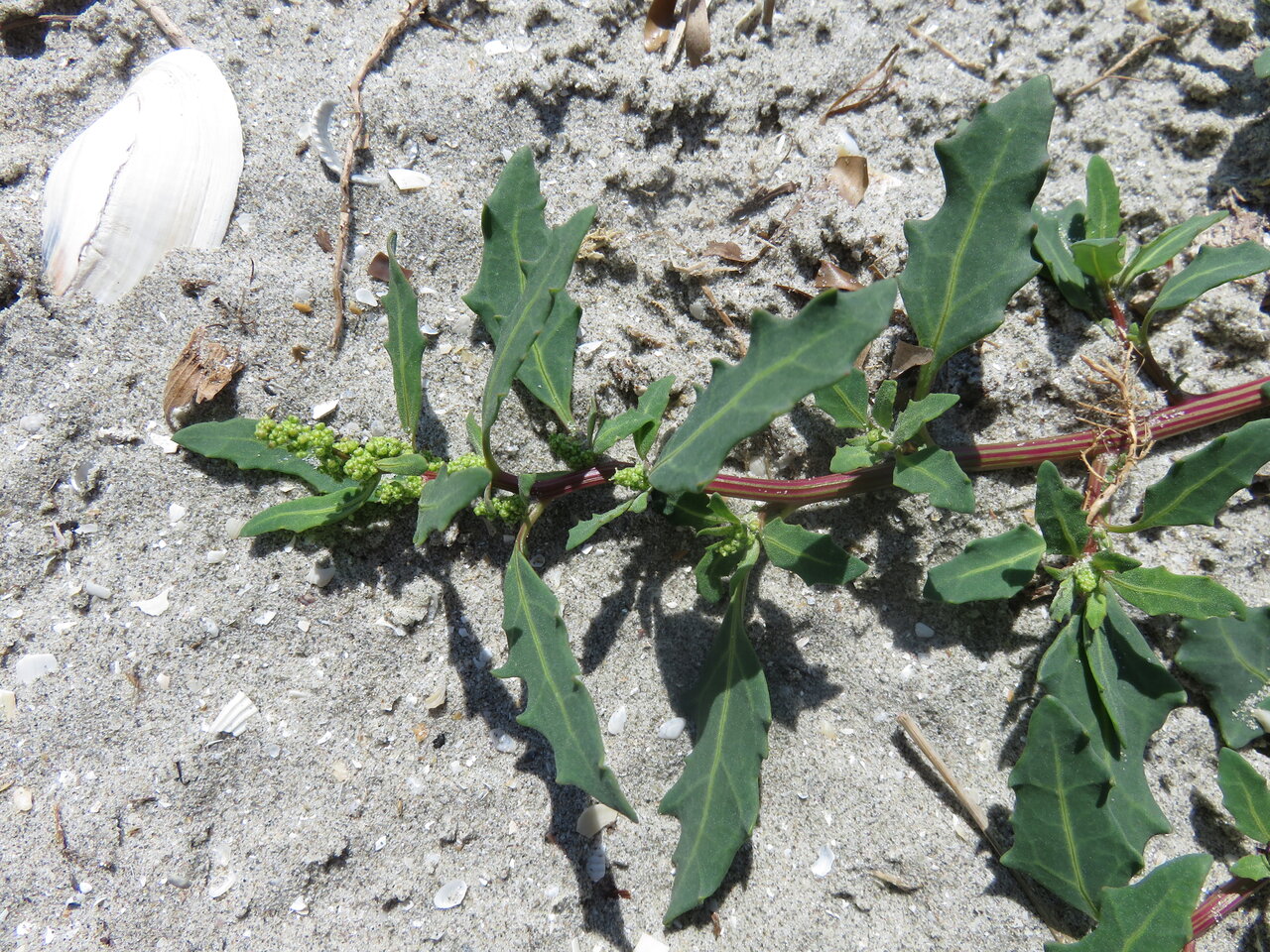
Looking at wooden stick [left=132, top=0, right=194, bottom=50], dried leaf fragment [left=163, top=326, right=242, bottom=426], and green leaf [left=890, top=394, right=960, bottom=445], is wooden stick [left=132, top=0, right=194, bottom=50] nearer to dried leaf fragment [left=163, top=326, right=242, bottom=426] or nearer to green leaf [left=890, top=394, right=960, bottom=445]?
dried leaf fragment [left=163, top=326, right=242, bottom=426]

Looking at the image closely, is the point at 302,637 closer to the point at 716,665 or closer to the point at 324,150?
the point at 716,665

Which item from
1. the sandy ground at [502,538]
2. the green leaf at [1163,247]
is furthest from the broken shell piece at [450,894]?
the green leaf at [1163,247]

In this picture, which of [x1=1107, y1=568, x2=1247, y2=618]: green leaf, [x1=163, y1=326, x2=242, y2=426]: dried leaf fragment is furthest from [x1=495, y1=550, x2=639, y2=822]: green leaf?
[x1=1107, y1=568, x2=1247, y2=618]: green leaf

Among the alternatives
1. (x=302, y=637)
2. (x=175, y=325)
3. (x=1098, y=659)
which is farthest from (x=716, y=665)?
(x=175, y=325)

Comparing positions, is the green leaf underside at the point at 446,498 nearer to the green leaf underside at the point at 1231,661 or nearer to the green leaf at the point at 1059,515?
the green leaf at the point at 1059,515

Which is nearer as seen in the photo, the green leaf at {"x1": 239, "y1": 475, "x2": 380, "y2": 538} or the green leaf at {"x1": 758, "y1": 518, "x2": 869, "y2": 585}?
the green leaf at {"x1": 758, "y1": 518, "x2": 869, "y2": 585}

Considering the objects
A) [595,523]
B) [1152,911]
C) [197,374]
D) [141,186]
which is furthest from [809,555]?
[141,186]

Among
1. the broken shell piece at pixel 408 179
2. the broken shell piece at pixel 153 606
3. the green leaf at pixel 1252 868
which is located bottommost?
the broken shell piece at pixel 153 606
